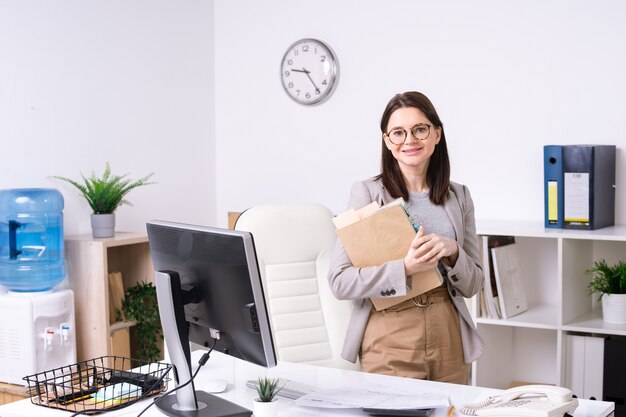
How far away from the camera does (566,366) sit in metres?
3.19

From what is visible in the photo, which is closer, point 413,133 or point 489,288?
point 413,133

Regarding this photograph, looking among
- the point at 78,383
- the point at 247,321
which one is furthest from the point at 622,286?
the point at 78,383

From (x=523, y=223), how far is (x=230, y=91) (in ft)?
6.20

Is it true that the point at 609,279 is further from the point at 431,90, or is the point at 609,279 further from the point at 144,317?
the point at 144,317

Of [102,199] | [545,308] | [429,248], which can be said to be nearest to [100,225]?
[102,199]

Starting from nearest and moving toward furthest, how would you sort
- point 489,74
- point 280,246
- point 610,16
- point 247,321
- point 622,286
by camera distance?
point 247,321
point 280,246
point 622,286
point 610,16
point 489,74

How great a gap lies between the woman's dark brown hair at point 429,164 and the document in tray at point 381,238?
15cm

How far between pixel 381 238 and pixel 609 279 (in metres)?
1.44

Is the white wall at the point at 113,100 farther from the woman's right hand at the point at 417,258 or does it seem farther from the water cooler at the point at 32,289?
the woman's right hand at the point at 417,258

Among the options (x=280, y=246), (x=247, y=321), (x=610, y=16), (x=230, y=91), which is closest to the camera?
(x=247, y=321)

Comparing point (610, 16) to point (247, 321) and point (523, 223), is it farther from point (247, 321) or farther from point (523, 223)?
point (247, 321)

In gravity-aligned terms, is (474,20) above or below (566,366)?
above

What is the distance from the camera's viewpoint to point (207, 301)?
1.81 m

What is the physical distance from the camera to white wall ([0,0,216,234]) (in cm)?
338
